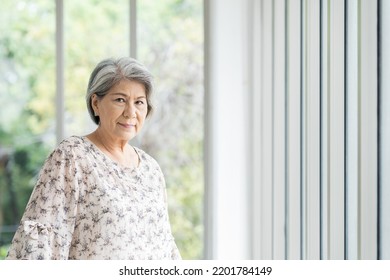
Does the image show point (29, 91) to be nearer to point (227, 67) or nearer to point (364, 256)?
point (227, 67)

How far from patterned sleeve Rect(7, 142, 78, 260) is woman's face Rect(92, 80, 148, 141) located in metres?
0.20

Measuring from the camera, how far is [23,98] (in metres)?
6.56

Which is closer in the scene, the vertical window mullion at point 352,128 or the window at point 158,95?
the vertical window mullion at point 352,128

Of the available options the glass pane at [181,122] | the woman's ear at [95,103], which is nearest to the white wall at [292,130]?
the woman's ear at [95,103]

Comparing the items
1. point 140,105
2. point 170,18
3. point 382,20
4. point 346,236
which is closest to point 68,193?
point 140,105

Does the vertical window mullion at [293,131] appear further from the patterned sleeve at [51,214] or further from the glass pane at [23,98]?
the glass pane at [23,98]

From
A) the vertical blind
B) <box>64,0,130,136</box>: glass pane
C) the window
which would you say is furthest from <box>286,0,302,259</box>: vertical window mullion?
the window

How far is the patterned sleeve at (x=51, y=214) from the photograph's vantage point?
80.7 inches

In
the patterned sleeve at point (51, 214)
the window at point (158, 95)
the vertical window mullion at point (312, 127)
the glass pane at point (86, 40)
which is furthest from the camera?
the window at point (158, 95)

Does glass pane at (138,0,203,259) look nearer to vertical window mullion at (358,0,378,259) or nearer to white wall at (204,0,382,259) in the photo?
white wall at (204,0,382,259)

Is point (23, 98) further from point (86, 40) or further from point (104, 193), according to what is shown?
point (104, 193)

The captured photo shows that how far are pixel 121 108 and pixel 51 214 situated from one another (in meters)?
0.44

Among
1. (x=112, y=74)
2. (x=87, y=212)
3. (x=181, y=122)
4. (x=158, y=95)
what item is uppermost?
(x=158, y=95)

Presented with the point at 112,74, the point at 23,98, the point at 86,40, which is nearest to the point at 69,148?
the point at 112,74
